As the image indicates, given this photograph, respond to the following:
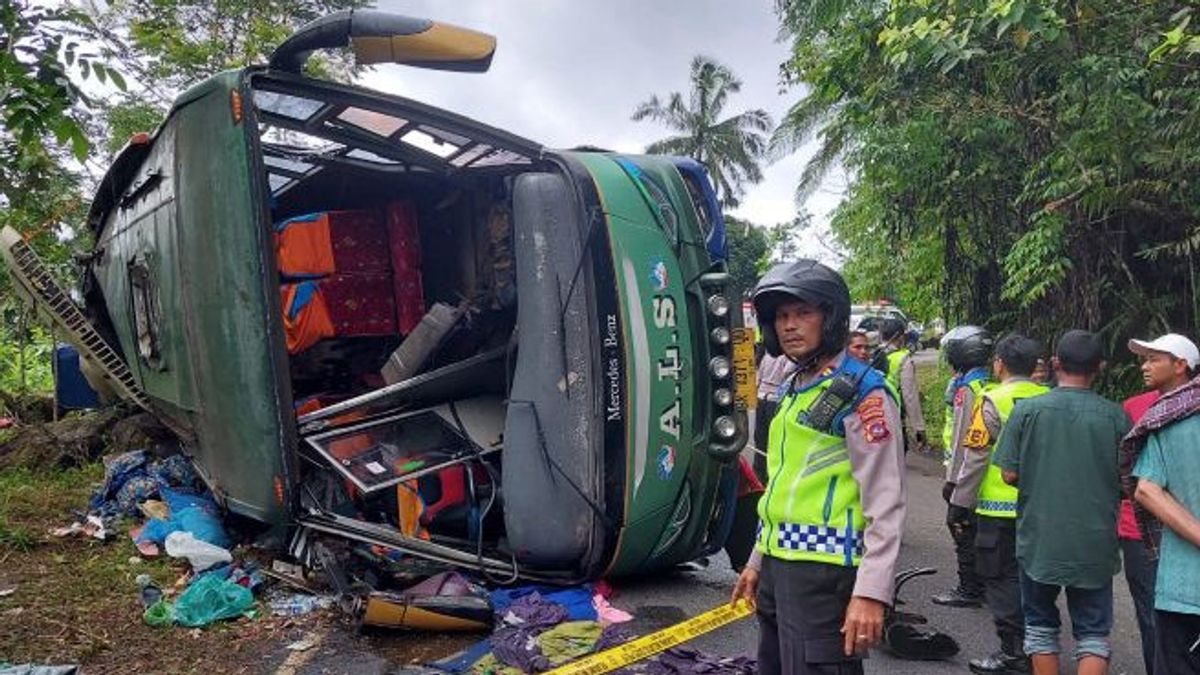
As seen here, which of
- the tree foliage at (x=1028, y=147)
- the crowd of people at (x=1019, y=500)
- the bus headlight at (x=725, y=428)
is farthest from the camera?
the tree foliage at (x=1028, y=147)

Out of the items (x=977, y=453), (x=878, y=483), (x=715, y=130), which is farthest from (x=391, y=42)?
(x=715, y=130)

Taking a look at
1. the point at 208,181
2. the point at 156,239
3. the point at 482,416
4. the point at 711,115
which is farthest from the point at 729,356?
the point at 711,115

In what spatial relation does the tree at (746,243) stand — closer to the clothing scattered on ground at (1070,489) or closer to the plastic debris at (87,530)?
the plastic debris at (87,530)

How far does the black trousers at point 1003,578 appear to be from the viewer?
3689 mm

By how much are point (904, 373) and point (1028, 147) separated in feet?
7.82

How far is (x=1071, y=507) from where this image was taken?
10.4 feet

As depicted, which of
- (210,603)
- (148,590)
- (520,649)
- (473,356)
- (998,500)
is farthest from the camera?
(473,356)

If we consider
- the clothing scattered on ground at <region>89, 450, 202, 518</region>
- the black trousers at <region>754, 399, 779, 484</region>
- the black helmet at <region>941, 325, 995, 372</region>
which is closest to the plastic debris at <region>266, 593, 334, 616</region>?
the clothing scattered on ground at <region>89, 450, 202, 518</region>

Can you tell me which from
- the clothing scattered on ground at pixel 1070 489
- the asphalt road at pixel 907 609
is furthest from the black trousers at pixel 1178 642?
the asphalt road at pixel 907 609

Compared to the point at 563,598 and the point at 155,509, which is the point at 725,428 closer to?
the point at 563,598

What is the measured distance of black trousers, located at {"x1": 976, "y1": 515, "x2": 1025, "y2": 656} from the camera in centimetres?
369

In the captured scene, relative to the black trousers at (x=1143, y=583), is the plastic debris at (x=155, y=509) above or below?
above

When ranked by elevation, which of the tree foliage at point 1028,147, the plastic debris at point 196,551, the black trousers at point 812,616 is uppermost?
the tree foliage at point 1028,147

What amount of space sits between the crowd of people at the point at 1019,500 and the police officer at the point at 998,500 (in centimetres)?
6
